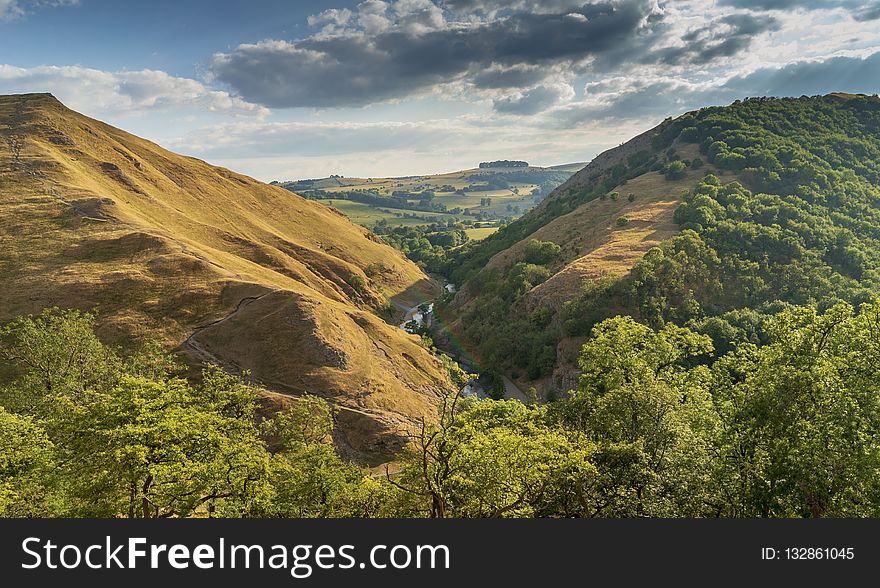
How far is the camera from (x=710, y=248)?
8888 cm

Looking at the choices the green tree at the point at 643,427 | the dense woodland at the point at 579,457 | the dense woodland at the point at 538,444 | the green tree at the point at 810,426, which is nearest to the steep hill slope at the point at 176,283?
the dense woodland at the point at 538,444

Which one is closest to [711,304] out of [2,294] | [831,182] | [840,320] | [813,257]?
[813,257]

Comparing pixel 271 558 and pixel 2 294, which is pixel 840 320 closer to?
pixel 271 558

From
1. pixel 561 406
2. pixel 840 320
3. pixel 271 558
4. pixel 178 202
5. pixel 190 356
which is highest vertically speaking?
pixel 178 202

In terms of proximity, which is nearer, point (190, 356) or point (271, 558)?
point (271, 558)

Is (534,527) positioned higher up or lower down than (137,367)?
higher up

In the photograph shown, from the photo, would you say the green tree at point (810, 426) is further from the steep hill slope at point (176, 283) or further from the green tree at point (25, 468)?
the steep hill slope at point (176, 283)

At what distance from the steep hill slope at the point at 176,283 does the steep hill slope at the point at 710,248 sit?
2633cm

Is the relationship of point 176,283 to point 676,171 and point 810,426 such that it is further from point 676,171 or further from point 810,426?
point 676,171

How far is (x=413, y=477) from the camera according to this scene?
72.5ft

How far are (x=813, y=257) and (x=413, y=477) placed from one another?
310ft

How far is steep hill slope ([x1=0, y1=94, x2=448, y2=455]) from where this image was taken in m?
58.4

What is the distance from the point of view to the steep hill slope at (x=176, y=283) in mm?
58375

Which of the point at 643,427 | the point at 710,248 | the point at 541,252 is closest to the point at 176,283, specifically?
the point at 643,427
